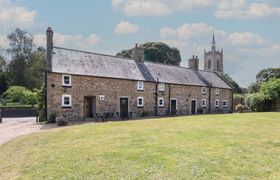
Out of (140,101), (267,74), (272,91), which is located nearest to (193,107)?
(140,101)

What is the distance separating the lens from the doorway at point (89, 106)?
2731 centimetres

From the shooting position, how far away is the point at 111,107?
1115 inches

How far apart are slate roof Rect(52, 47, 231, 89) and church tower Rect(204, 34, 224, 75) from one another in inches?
2163

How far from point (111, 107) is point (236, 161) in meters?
20.8

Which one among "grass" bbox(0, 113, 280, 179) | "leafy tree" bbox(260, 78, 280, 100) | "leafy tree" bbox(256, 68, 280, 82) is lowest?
"grass" bbox(0, 113, 280, 179)

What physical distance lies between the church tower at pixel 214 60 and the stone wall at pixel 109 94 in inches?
2360

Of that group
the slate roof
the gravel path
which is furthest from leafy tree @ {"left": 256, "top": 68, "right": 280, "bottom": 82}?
the gravel path

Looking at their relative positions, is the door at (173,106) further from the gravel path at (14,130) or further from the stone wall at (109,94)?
the gravel path at (14,130)

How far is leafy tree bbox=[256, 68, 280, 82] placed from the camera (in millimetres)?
58862

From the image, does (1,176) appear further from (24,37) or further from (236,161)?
(24,37)

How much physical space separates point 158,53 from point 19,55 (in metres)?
31.7

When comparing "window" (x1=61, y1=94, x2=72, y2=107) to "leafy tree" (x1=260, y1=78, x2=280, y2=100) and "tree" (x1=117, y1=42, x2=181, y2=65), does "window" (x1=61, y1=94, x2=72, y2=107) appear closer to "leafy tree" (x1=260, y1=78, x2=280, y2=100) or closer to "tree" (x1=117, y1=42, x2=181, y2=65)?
"leafy tree" (x1=260, y1=78, x2=280, y2=100)

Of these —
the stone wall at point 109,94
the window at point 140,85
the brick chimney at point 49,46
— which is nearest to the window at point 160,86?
the stone wall at point 109,94

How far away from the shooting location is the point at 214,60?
93938 mm
